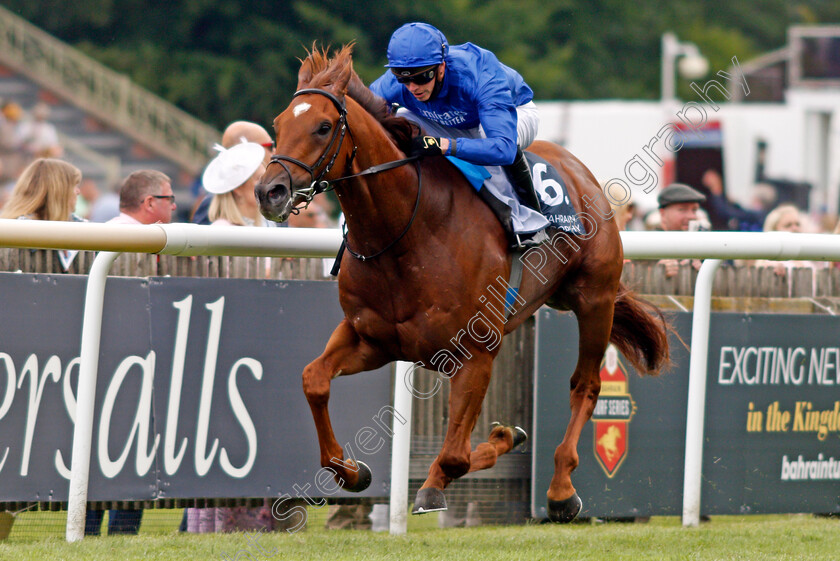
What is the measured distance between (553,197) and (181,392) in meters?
1.81

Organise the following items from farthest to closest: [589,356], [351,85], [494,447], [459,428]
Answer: [589,356]
[494,447]
[459,428]
[351,85]

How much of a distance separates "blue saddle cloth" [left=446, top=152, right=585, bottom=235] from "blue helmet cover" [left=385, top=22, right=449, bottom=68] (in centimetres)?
85

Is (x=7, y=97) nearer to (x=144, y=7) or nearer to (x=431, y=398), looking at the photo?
(x=144, y=7)

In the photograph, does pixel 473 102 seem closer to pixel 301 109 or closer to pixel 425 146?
pixel 425 146

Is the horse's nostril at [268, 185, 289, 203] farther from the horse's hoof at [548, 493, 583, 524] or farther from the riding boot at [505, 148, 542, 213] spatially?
the horse's hoof at [548, 493, 583, 524]

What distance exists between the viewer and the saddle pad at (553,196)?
15.8 ft

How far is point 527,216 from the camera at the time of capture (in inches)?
181

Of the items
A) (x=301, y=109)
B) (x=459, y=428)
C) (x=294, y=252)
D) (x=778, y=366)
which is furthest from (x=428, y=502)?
(x=778, y=366)

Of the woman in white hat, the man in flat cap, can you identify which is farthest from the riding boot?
the man in flat cap

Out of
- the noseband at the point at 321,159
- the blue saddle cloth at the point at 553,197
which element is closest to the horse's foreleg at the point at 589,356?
the blue saddle cloth at the point at 553,197

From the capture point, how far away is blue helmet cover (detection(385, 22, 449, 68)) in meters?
4.19

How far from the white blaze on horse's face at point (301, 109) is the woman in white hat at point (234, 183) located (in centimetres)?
191

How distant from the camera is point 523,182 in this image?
4.72 m

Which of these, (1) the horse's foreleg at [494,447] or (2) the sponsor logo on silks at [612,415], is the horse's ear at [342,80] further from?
(2) the sponsor logo on silks at [612,415]
